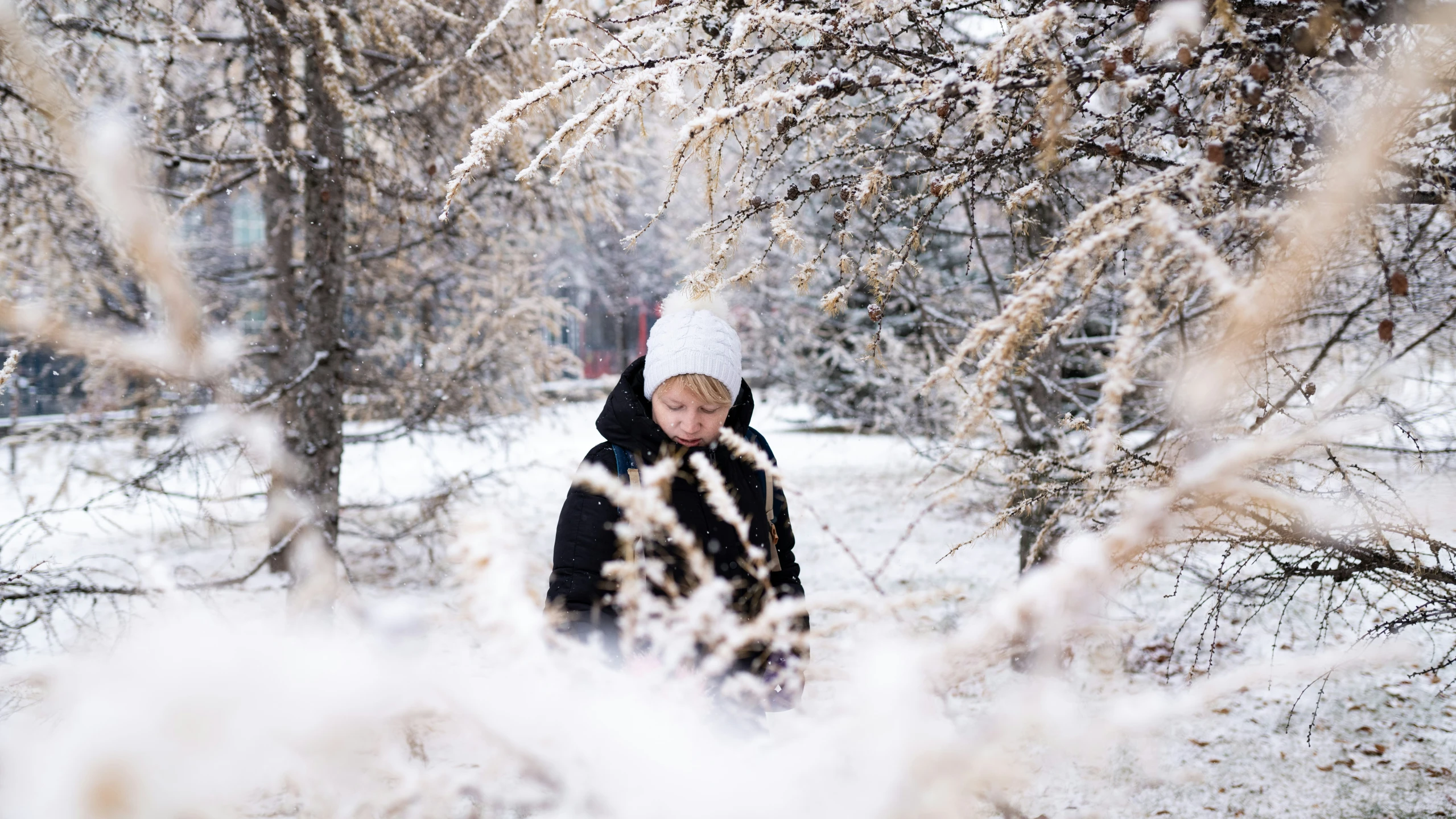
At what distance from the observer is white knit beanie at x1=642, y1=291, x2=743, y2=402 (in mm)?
2404

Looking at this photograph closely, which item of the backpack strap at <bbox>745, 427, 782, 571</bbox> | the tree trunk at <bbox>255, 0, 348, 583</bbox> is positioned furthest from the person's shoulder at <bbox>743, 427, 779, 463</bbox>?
the tree trunk at <bbox>255, 0, 348, 583</bbox>

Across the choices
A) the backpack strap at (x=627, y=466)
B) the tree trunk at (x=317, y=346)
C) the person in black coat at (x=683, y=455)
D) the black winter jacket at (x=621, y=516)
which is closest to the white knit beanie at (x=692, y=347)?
the person in black coat at (x=683, y=455)

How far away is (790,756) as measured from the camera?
2.85 feet

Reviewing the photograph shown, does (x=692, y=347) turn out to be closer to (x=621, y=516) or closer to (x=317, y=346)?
(x=621, y=516)

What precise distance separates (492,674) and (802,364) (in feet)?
37.8

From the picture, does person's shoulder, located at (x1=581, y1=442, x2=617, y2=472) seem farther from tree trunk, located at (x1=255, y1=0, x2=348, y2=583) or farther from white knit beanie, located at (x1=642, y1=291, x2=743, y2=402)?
tree trunk, located at (x1=255, y1=0, x2=348, y2=583)

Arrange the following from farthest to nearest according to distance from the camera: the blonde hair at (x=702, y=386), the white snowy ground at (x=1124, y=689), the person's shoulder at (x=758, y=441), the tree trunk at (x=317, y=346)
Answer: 1. the tree trunk at (x=317, y=346)
2. the person's shoulder at (x=758, y=441)
3. the blonde hair at (x=702, y=386)
4. the white snowy ground at (x=1124, y=689)

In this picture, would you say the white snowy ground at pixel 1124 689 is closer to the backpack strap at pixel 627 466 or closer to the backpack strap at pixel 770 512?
the backpack strap at pixel 770 512

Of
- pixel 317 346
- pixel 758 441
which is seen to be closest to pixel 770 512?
pixel 758 441

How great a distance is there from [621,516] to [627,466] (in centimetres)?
15

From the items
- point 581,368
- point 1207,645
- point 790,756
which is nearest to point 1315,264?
point 790,756

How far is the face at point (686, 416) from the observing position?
8.07 feet

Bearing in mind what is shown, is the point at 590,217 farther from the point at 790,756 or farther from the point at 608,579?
the point at 790,756

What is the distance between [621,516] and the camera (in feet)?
7.86
